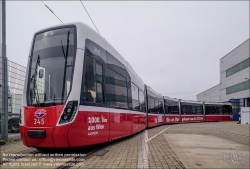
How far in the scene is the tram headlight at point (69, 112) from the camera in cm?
616

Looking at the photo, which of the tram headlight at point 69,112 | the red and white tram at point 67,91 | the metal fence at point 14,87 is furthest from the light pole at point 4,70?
the tram headlight at point 69,112

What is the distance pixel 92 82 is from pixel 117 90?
2233 mm

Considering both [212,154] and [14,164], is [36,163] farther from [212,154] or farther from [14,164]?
[212,154]

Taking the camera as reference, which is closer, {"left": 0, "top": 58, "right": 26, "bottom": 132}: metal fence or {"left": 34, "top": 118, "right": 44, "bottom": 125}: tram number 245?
{"left": 34, "top": 118, "right": 44, "bottom": 125}: tram number 245

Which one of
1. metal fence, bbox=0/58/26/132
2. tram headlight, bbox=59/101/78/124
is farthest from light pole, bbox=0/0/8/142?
tram headlight, bbox=59/101/78/124

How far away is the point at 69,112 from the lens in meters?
6.24

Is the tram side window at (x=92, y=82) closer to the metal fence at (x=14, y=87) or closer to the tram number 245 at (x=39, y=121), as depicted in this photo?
the tram number 245 at (x=39, y=121)

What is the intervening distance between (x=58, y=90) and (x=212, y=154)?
519cm

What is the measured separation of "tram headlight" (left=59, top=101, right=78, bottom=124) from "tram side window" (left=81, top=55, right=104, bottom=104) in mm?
324

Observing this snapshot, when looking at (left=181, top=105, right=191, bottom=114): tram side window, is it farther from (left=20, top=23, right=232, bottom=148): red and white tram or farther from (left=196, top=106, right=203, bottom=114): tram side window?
(left=20, top=23, right=232, bottom=148): red and white tram

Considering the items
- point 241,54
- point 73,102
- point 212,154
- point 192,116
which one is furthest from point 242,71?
point 73,102

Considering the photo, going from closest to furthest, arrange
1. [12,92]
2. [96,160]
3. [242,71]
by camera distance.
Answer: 1. [96,160]
2. [12,92]
3. [242,71]

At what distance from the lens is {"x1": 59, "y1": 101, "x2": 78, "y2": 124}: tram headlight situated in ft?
→ 20.2

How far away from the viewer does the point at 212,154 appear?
25.2 ft
